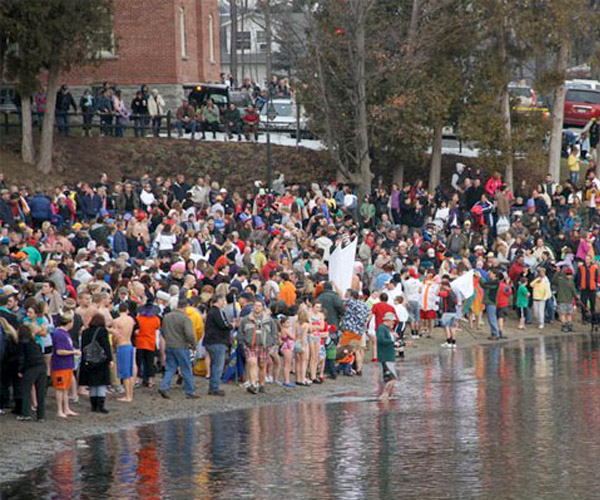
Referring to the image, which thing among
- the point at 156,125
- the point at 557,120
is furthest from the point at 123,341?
the point at 557,120

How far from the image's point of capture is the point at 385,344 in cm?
2342

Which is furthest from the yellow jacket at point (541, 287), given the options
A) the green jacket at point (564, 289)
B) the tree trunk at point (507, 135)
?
the tree trunk at point (507, 135)

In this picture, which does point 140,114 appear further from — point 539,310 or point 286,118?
point 539,310

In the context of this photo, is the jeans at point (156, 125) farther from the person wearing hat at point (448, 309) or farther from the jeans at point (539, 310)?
the person wearing hat at point (448, 309)

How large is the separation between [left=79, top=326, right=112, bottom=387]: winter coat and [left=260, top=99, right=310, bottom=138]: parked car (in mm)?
27663

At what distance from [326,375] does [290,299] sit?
5.31ft

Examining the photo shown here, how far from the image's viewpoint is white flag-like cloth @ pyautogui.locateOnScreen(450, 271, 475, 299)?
1262 inches

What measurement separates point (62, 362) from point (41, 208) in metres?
11.8

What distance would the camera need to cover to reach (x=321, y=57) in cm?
4397

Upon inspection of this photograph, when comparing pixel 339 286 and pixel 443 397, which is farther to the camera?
pixel 339 286

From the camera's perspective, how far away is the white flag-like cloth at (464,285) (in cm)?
3206

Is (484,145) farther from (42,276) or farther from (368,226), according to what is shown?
(42,276)

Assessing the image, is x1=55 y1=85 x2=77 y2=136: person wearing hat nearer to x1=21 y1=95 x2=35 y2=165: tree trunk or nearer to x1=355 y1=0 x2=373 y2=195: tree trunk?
x1=21 y1=95 x2=35 y2=165: tree trunk

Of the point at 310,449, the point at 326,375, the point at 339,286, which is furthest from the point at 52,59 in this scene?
the point at 310,449
